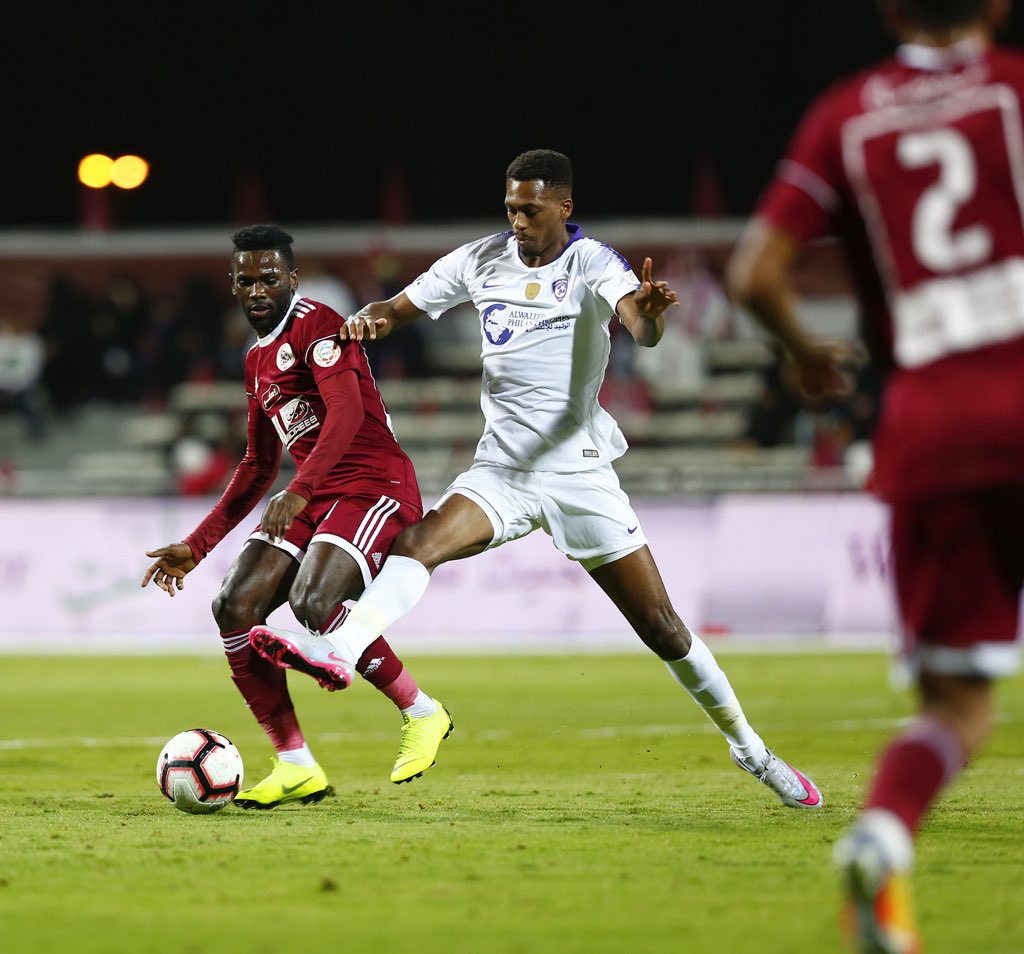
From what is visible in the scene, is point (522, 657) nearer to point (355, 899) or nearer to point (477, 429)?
point (477, 429)

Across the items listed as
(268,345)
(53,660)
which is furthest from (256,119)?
(268,345)

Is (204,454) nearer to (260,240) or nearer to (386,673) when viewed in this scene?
(260,240)

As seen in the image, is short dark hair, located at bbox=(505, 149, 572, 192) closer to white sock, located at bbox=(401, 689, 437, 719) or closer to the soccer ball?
white sock, located at bbox=(401, 689, 437, 719)

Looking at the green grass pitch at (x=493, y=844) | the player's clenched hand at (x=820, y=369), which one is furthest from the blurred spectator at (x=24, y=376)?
the player's clenched hand at (x=820, y=369)

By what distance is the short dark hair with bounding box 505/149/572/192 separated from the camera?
25.5 feet

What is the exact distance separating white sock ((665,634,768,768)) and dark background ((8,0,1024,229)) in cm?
2486

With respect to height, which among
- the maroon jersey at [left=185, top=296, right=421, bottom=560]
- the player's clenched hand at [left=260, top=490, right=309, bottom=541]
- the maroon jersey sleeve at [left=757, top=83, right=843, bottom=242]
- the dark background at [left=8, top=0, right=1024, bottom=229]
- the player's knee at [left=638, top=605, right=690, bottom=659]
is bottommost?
the player's knee at [left=638, top=605, right=690, bottom=659]

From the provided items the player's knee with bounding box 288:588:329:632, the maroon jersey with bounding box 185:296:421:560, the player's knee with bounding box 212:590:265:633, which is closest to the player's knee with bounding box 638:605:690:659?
the maroon jersey with bounding box 185:296:421:560

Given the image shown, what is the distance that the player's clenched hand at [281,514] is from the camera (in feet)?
23.3

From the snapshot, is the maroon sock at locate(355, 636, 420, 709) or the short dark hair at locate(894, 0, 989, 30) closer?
the short dark hair at locate(894, 0, 989, 30)

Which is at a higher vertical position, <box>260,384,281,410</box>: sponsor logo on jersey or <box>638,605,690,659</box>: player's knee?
<box>260,384,281,410</box>: sponsor logo on jersey

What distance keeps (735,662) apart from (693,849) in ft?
33.9

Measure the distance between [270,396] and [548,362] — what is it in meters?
1.29

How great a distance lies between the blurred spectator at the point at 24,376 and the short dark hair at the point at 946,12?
73.6ft
